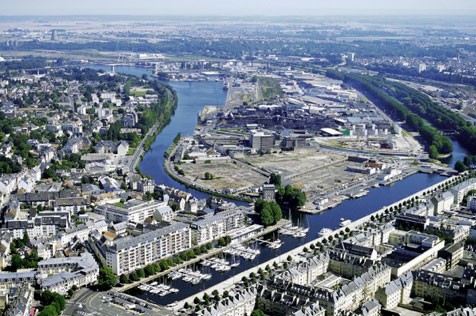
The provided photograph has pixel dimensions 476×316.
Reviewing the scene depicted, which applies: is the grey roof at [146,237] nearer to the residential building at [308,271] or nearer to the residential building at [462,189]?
the residential building at [308,271]

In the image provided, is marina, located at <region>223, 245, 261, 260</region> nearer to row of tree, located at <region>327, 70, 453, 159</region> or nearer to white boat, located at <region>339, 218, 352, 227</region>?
white boat, located at <region>339, 218, 352, 227</region>

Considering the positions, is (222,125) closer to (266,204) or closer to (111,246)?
(266,204)

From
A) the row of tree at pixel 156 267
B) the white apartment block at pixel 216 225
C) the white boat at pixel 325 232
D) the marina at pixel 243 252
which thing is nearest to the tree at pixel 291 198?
the white boat at pixel 325 232

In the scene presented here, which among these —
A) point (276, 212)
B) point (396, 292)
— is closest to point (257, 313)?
point (396, 292)

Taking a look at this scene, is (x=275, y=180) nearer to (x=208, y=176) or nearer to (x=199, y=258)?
(x=208, y=176)

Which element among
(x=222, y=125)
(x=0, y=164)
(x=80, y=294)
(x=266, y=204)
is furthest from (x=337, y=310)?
(x=222, y=125)

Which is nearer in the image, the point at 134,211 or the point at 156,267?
the point at 156,267

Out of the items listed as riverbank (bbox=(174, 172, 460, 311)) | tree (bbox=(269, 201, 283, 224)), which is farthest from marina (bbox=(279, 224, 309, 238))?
riverbank (bbox=(174, 172, 460, 311))
